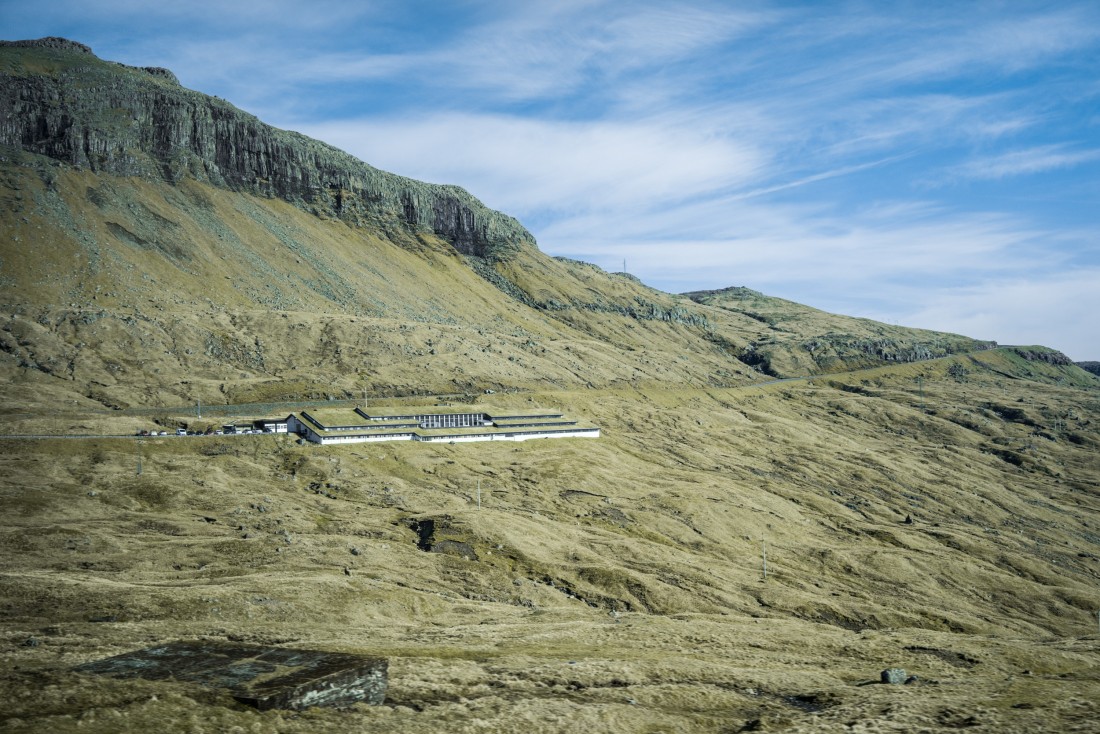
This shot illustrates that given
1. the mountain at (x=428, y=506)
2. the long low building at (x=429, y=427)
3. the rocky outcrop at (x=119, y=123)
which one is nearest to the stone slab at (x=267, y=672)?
the mountain at (x=428, y=506)

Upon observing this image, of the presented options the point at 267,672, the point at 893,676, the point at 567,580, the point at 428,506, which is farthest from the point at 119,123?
the point at 893,676

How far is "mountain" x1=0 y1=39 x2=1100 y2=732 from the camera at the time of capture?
36750 millimetres

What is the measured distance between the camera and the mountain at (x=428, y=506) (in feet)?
121

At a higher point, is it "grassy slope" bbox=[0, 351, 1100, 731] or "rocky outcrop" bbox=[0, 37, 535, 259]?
"rocky outcrop" bbox=[0, 37, 535, 259]

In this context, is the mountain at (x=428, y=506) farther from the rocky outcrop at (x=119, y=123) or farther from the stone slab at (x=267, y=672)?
the stone slab at (x=267, y=672)

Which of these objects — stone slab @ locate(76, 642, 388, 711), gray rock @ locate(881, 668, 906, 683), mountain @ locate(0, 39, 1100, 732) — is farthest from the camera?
gray rock @ locate(881, 668, 906, 683)

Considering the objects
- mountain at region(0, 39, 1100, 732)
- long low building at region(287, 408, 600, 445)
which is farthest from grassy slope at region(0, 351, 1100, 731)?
long low building at region(287, 408, 600, 445)

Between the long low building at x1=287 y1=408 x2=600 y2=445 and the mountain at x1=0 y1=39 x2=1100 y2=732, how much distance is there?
12.0 feet

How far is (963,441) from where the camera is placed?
179875mm

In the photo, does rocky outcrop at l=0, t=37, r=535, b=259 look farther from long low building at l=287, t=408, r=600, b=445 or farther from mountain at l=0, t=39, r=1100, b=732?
long low building at l=287, t=408, r=600, b=445

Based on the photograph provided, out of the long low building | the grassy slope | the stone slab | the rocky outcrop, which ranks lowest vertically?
the grassy slope

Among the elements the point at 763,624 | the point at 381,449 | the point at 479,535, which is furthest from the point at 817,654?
the point at 381,449

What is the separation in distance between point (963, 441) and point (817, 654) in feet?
508

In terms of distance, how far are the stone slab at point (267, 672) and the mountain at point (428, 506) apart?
3.14 ft
